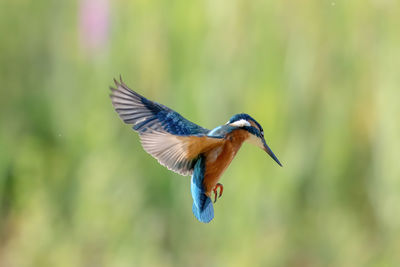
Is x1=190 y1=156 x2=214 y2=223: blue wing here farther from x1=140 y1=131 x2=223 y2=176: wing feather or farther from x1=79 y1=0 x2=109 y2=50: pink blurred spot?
x1=79 y1=0 x2=109 y2=50: pink blurred spot

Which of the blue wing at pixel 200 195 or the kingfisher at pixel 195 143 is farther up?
the kingfisher at pixel 195 143

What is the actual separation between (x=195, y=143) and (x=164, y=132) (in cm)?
3

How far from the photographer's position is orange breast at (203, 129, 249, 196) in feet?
1.20

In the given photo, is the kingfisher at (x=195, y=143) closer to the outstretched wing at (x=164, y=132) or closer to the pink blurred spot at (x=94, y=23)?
the outstretched wing at (x=164, y=132)

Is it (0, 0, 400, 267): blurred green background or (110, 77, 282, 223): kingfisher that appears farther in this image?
(0, 0, 400, 267): blurred green background

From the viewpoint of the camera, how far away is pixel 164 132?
1.14 ft

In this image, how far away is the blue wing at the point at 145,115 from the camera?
15.4 inches

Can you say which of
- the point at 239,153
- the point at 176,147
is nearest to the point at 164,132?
the point at 176,147

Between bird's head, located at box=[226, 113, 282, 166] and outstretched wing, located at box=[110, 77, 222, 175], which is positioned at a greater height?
bird's head, located at box=[226, 113, 282, 166]

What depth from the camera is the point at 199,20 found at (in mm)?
1330

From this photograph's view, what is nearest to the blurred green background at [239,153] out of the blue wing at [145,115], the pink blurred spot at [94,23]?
the pink blurred spot at [94,23]

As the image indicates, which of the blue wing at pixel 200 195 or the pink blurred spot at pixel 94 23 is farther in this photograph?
the pink blurred spot at pixel 94 23

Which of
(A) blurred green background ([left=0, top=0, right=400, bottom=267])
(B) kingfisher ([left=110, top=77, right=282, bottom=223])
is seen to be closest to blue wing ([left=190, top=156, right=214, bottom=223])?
(B) kingfisher ([left=110, top=77, right=282, bottom=223])

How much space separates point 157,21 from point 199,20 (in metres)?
0.11
